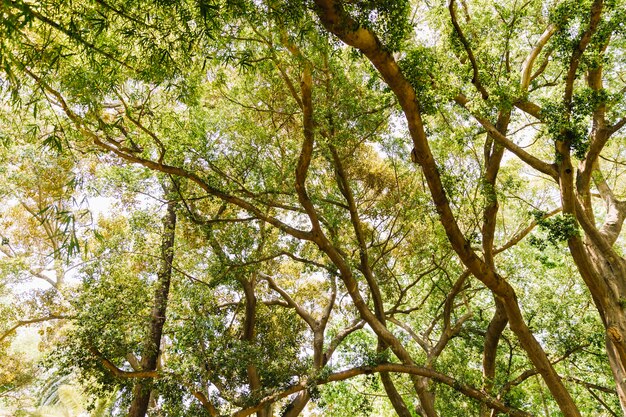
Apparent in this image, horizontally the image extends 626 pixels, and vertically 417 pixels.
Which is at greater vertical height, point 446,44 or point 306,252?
point 446,44

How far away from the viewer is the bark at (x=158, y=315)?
740 cm

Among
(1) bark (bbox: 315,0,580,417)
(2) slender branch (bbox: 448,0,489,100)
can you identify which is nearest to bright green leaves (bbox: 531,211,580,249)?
(1) bark (bbox: 315,0,580,417)

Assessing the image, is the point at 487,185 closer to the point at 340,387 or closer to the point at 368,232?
the point at 368,232

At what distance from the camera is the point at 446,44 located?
6559 mm

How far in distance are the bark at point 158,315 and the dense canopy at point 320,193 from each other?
0.18 ft

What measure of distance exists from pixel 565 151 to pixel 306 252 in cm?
526

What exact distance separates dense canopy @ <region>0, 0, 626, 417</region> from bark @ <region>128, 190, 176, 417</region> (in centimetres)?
A: 5

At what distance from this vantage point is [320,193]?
863 cm

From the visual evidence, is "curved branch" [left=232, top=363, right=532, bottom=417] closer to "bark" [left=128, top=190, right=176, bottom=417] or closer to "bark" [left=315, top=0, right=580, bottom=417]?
"bark" [left=315, top=0, right=580, bottom=417]

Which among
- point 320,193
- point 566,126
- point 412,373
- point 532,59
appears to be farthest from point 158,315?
point 532,59

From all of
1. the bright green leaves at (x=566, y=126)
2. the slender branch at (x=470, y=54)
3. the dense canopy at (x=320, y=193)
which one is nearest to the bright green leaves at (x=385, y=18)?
the dense canopy at (x=320, y=193)

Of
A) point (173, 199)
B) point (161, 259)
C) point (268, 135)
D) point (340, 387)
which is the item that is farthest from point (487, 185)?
point (340, 387)

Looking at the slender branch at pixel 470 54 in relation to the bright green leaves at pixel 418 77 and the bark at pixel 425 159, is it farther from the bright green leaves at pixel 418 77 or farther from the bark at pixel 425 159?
the bark at pixel 425 159

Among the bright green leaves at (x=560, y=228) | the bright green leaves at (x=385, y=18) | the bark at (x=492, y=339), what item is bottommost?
the bark at (x=492, y=339)
